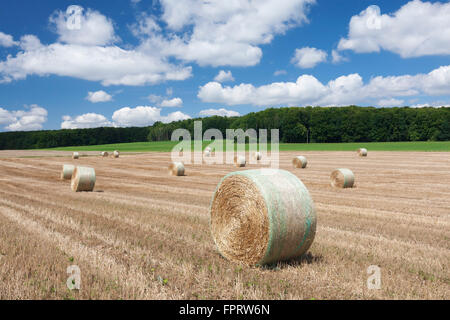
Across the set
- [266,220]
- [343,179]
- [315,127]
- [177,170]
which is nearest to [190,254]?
[266,220]

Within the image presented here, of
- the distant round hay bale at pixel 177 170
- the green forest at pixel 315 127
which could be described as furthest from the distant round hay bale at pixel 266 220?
the green forest at pixel 315 127

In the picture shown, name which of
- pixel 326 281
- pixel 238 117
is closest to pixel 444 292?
pixel 326 281

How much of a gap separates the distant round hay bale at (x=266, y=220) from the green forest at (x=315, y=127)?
96053 mm

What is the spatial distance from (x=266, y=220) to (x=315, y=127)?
10119 centimetres

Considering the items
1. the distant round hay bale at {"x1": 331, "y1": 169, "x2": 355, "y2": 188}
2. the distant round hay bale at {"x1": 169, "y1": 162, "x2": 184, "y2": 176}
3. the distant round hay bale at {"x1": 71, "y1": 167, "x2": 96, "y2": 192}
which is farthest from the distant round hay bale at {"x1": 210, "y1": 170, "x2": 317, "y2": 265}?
the distant round hay bale at {"x1": 169, "y1": 162, "x2": 184, "y2": 176}

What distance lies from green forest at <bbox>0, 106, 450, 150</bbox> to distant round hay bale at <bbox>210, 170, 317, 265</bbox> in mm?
96053

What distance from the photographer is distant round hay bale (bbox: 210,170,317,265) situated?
6164mm

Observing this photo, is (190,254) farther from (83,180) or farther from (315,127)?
(315,127)

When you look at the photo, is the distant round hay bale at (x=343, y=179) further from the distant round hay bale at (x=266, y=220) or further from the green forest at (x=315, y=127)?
the green forest at (x=315, y=127)

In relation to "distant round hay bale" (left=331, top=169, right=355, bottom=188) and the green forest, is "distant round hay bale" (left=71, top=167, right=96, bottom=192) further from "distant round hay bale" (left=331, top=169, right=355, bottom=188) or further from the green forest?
the green forest

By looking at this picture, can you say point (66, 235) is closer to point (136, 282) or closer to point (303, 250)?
point (136, 282)

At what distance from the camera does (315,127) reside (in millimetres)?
103500

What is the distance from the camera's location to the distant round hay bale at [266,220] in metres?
6.16

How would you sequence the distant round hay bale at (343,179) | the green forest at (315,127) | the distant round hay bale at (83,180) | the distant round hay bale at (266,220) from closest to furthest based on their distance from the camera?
1. the distant round hay bale at (266,220)
2. the distant round hay bale at (83,180)
3. the distant round hay bale at (343,179)
4. the green forest at (315,127)
